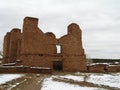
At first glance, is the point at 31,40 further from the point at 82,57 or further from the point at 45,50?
the point at 82,57

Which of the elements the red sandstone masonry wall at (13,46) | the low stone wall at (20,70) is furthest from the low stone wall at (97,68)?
the red sandstone masonry wall at (13,46)

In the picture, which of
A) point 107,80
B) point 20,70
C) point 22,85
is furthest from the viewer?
point 20,70

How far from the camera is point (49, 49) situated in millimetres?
29062

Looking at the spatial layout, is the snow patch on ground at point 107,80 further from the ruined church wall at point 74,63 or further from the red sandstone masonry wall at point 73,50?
the red sandstone masonry wall at point 73,50

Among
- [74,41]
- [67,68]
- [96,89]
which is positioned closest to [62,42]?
[74,41]

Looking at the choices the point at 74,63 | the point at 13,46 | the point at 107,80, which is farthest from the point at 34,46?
the point at 107,80

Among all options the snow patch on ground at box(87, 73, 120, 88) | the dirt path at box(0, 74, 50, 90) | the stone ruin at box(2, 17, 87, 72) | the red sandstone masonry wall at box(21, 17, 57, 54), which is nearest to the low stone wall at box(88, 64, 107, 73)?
the stone ruin at box(2, 17, 87, 72)

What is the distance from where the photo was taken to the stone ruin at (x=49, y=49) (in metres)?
27.5

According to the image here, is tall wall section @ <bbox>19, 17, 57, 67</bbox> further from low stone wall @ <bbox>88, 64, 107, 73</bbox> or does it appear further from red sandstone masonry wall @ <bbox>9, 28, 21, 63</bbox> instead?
red sandstone masonry wall @ <bbox>9, 28, 21, 63</bbox>

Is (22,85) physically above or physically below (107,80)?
above

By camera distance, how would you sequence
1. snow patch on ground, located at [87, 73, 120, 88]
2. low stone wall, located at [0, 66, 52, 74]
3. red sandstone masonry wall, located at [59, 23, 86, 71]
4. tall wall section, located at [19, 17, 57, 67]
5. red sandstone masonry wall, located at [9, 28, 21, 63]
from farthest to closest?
red sandstone masonry wall, located at [9, 28, 21, 63] < red sandstone masonry wall, located at [59, 23, 86, 71] < tall wall section, located at [19, 17, 57, 67] < low stone wall, located at [0, 66, 52, 74] < snow patch on ground, located at [87, 73, 120, 88]

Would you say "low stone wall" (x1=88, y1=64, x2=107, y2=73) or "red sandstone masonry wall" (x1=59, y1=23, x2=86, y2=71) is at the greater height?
"red sandstone masonry wall" (x1=59, y1=23, x2=86, y2=71)

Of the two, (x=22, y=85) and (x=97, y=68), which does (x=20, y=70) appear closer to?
(x=22, y=85)

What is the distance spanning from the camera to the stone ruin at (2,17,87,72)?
27547mm
